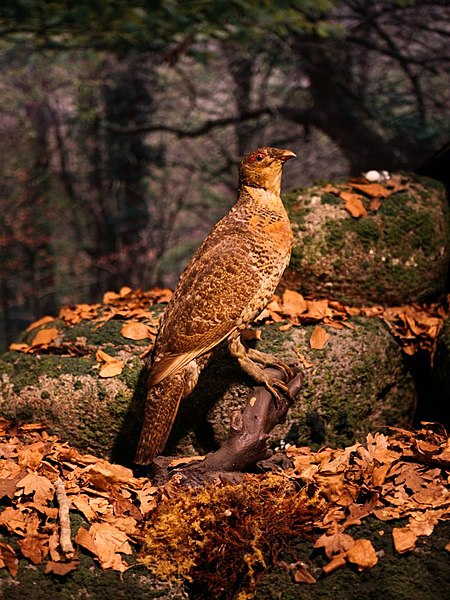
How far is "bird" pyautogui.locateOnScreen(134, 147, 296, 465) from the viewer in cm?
343

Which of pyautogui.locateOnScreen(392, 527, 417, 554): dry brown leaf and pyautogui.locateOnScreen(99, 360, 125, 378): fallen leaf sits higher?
pyautogui.locateOnScreen(392, 527, 417, 554): dry brown leaf

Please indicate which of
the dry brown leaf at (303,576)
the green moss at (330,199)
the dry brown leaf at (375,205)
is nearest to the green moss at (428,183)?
the dry brown leaf at (375,205)

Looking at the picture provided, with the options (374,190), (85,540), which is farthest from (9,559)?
→ (374,190)

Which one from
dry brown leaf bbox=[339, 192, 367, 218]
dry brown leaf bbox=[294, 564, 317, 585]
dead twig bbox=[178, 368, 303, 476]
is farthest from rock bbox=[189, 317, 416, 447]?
dry brown leaf bbox=[294, 564, 317, 585]

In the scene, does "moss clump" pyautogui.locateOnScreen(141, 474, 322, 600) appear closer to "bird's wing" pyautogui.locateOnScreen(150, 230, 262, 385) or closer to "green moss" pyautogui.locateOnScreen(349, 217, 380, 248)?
"bird's wing" pyautogui.locateOnScreen(150, 230, 262, 385)

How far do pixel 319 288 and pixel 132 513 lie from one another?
2.29 meters

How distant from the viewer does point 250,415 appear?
351cm

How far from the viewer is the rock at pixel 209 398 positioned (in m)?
4.14

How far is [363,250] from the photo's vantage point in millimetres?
4738

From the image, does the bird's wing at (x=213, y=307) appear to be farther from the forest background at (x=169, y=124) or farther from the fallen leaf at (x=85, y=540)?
the forest background at (x=169, y=124)

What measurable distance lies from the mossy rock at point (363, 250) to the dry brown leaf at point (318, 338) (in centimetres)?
54

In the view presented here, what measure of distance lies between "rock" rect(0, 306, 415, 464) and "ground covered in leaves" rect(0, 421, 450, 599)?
570mm

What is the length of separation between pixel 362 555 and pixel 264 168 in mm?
2142

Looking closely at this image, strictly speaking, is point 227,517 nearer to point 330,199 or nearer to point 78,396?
point 78,396
